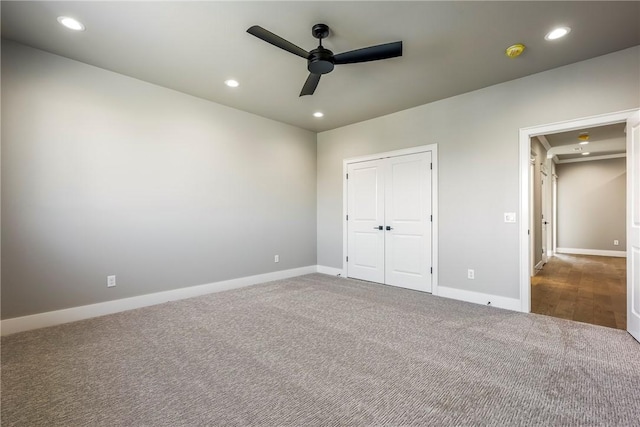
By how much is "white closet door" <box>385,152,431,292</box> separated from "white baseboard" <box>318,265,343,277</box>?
38.5 inches

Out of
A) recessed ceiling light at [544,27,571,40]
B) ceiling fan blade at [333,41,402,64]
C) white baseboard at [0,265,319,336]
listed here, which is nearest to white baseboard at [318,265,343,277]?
white baseboard at [0,265,319,336]

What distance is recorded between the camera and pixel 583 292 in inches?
170

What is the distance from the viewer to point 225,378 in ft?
6.77

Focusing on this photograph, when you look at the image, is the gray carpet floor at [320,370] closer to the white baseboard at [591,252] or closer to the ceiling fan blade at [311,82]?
the ceiling fan blade at [311,82]

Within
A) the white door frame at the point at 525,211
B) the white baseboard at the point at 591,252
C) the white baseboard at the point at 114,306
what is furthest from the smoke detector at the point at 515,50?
the white baseboard at the point at 591,252

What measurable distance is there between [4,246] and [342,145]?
4620 mm

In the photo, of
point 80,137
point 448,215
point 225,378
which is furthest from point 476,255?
point 80,137

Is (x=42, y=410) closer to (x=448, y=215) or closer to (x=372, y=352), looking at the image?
(x=372, y=352)

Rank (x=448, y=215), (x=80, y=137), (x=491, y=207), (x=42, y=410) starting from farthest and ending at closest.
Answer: (x=448, y=215), (x=491, y=207), (x=80, y=137), (x=42, y=410)

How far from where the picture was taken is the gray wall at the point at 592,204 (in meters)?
7.60

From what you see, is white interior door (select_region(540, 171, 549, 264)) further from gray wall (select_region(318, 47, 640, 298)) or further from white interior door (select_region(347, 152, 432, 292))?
white interior door (select_region(347, 152, 432, 292))

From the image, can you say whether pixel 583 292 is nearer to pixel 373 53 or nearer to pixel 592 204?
pixel 373 53

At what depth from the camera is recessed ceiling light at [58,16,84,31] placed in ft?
8.11

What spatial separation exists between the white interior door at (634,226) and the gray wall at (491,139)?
0.34 m
